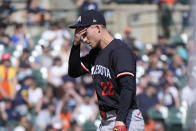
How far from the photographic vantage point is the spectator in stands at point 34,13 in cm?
1467

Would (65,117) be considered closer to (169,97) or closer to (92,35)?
(169,97)

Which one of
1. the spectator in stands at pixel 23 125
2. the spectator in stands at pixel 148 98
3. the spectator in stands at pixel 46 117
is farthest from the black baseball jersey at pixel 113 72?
the spectator in stands at pixel 148 98

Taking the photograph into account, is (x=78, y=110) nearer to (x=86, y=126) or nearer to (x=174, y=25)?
(x=86, y=126)

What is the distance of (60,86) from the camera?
1169 centimetres

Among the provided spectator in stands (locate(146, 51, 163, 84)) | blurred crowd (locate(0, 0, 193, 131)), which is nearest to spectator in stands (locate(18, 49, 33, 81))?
blurred crowd (locate(0, 0, 193, 131))

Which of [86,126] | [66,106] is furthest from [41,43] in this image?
[86,126]

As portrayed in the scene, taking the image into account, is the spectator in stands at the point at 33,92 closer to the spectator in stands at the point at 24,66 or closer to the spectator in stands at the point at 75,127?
the spectator in stands at the point at 24,66

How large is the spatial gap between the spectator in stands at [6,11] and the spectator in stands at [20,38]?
762 mm

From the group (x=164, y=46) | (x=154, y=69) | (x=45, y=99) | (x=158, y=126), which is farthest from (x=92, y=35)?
(x=164, y=46)

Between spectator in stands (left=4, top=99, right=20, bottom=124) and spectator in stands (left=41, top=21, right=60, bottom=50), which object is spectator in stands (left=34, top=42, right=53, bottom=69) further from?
spectator in stands (left=4, top=99, right=20, bottom=124)

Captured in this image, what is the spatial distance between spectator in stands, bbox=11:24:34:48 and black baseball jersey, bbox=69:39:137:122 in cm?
803

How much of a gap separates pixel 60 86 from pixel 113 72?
6480mm

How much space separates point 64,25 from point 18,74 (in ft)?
9.07

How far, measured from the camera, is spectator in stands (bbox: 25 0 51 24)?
578 inches
